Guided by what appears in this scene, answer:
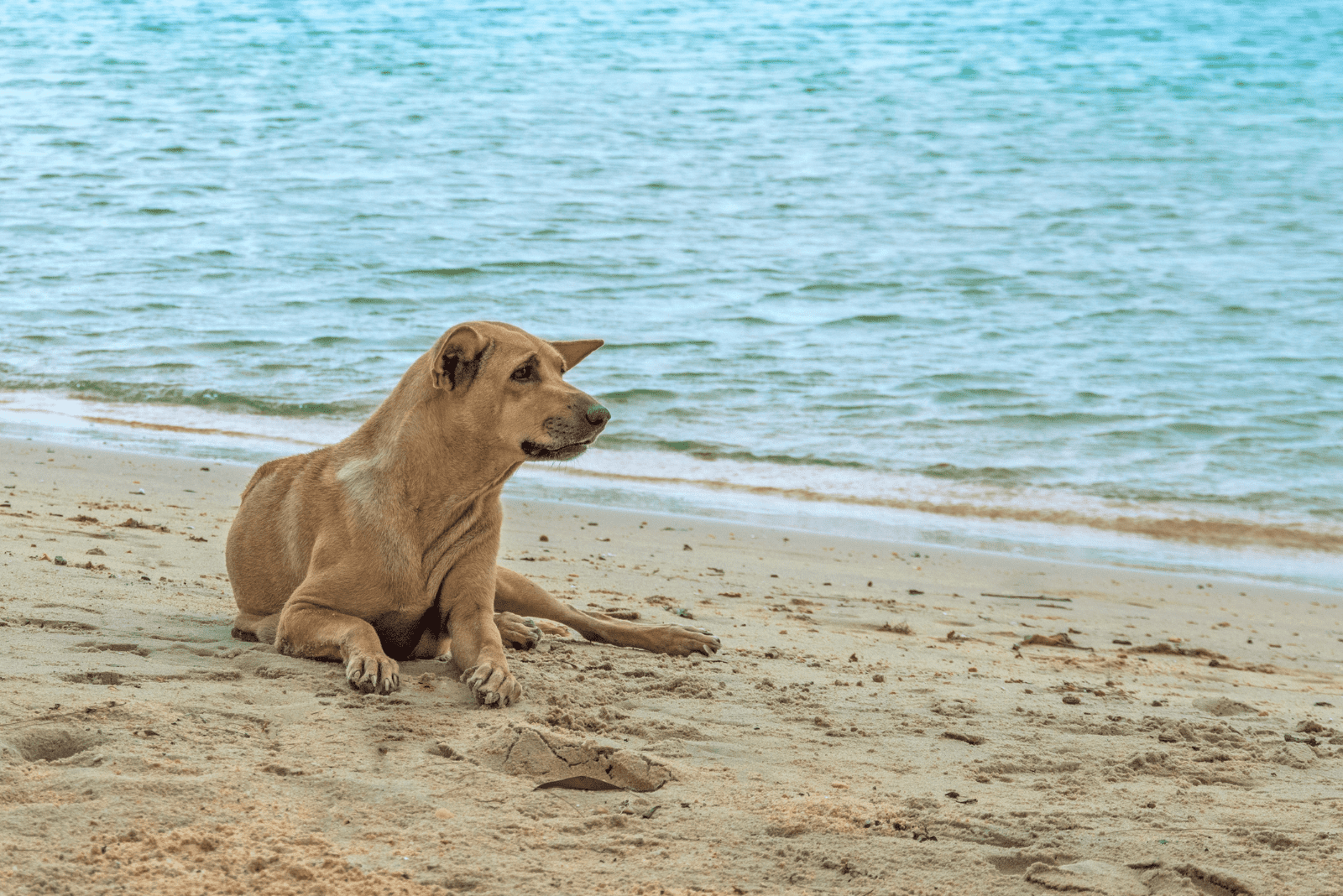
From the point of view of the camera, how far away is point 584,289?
1518cm

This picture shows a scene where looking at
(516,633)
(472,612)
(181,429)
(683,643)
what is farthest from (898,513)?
(181,429)

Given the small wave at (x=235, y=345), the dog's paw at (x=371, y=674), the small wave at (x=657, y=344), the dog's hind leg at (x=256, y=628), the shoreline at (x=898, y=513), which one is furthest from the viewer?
the small wave at (x=657, y=344)

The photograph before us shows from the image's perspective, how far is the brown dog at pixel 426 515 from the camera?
→ 11.8ft

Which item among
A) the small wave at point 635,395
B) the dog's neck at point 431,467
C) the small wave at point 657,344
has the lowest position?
the small wave at point 635,395

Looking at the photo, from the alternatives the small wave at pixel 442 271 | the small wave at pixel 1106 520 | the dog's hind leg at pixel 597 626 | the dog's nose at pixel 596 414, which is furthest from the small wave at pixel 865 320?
the dog's nose at pixel 596 414

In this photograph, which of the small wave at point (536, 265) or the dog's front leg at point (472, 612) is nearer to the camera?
the dog's front leg at point (472, 612)

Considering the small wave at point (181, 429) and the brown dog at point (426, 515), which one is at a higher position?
the brown dog at point (426, 515)

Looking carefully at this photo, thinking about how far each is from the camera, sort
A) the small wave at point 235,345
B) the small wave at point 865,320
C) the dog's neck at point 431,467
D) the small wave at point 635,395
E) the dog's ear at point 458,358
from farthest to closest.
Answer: the small wave at point 865,320 < the small wave at point 235,345 < the small wave at point 635,395 < the dog's neck at point 431,467 < the dog's ear at point 458,358

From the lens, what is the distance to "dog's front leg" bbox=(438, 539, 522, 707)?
364 cm

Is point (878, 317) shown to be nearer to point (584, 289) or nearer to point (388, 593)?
point (584, 289)

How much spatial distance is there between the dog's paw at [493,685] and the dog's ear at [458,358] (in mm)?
901

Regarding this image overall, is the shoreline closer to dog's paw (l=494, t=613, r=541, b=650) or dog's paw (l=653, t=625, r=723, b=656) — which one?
dog's paw (l=653, t=625, r=723, b=656)

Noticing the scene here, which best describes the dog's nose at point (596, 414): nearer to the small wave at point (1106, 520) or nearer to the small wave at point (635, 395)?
the small wave at point (1106, 520)

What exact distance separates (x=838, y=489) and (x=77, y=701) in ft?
21.9
